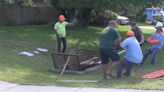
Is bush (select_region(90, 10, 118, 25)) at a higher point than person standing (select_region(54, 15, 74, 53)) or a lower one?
lower

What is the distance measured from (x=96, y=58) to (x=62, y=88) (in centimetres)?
481

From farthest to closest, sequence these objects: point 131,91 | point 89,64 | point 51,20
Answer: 1. point 51,20
2. point 89,64
3. point 131,91

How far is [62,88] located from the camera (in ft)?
39.5

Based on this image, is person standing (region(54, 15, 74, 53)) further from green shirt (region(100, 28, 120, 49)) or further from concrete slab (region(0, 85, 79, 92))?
concrete slab (region(0, 85, 79, 92))

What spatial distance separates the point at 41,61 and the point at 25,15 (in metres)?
13.0

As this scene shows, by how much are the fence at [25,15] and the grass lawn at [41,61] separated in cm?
283

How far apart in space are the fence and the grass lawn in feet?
9.30

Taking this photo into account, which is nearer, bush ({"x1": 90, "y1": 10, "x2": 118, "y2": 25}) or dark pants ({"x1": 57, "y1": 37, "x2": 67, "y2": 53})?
dark pants ({"x1": 57, "y1": 37, "x2": 67, "y2": 53})

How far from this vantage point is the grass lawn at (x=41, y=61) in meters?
13.0

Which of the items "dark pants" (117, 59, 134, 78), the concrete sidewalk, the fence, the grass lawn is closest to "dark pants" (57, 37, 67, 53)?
the grass lawn

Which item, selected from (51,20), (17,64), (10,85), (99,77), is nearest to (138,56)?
(99,77)

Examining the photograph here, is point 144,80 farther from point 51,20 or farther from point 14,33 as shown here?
point 51,20

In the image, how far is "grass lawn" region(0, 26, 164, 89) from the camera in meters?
13.0

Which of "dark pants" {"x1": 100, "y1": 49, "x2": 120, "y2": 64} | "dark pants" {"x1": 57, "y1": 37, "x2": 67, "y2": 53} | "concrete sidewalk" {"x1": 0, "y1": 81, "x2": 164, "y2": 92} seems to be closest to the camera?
"concrete sidewalk" {"x1": 0, "y1": 81, "x2": 164, "y2": 92}
